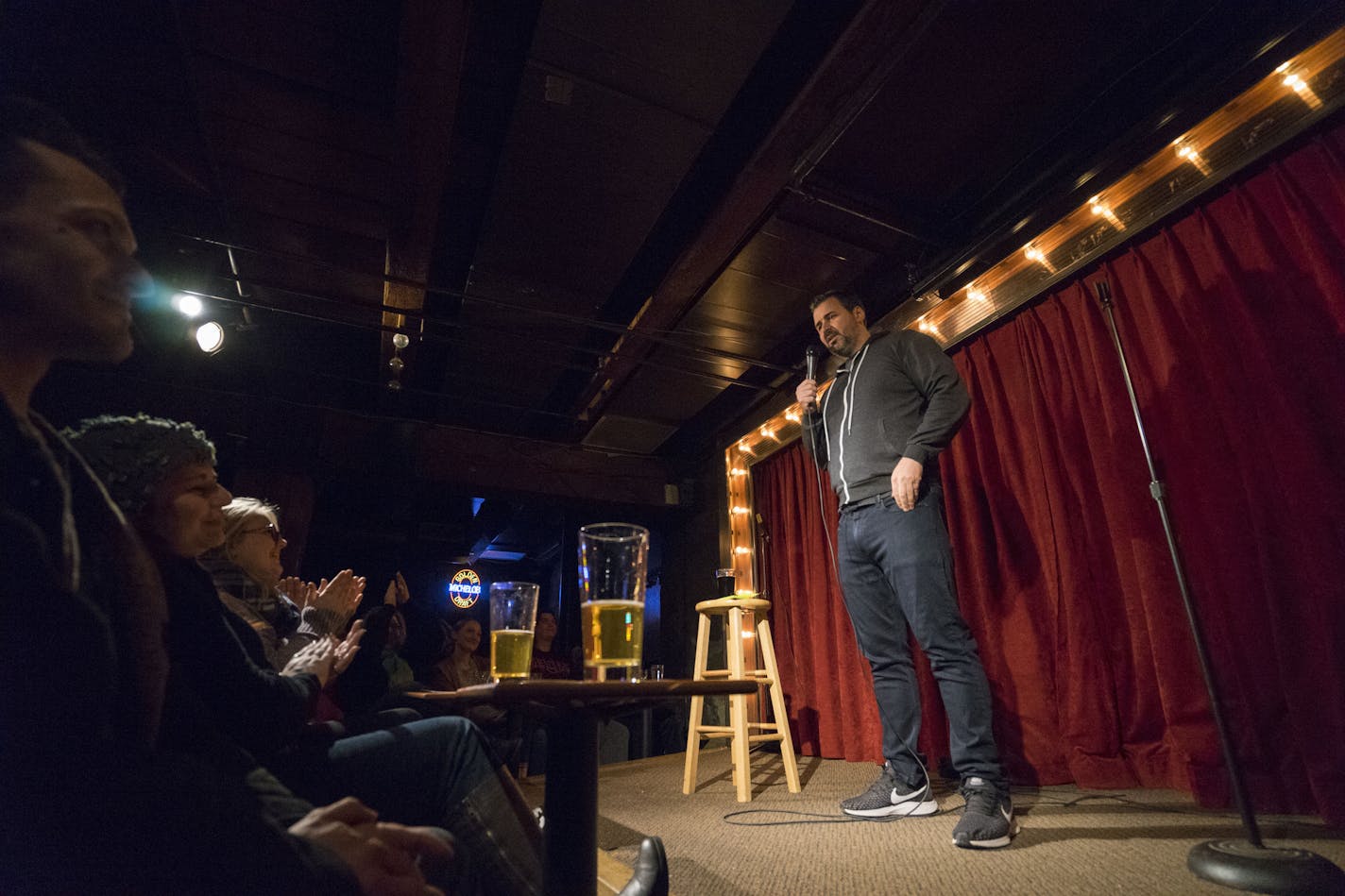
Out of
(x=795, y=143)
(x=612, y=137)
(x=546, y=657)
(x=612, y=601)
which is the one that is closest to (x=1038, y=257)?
(x=795, y=143)

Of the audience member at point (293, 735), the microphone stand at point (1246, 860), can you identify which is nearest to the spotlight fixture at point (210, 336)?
the audience member at point (293, 735)

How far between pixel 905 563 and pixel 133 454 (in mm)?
1863

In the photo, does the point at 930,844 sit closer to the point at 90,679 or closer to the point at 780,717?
the point at 780,717

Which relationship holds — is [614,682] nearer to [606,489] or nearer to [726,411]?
[726,411]

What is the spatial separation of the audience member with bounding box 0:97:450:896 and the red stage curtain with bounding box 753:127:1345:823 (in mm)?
2333

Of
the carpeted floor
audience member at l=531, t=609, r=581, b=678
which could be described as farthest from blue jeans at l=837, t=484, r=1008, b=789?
audience member at l=531, t=609, r=581, b=678

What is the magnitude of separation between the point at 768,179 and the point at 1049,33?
1.11m

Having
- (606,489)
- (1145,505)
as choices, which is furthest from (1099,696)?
(606,489)

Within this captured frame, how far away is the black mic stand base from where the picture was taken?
110 centimetres

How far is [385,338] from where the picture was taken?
4.15 meters

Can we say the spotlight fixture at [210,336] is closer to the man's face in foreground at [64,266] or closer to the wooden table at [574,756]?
the man's face in foreground at [64,266]

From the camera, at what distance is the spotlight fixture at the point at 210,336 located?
3830mm

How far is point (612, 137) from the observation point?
8.97 feet

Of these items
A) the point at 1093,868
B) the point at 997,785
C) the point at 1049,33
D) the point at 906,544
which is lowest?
the point at 1093,868
